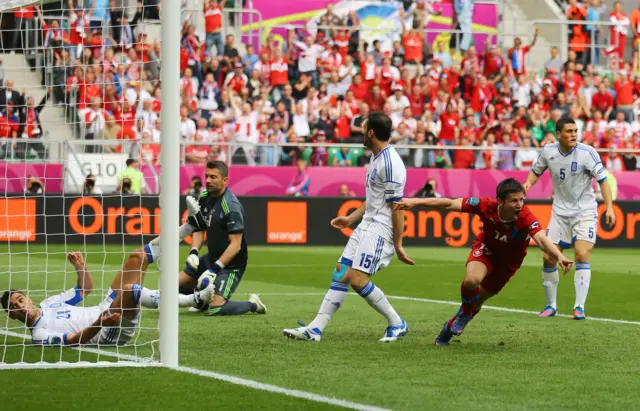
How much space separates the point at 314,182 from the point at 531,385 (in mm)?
18540

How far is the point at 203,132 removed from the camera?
85.2 ft

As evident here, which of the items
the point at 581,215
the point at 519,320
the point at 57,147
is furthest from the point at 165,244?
the point at 57,147

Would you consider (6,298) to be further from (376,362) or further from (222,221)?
(222,221)

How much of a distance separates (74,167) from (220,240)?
1030cm

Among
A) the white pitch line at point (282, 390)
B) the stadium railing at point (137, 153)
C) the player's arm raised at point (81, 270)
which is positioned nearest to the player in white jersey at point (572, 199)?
the player's arm raised at point (81, 270)

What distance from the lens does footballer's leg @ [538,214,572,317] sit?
12531 mm

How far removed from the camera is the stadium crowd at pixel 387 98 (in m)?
26.4

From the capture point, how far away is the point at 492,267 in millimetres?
9922

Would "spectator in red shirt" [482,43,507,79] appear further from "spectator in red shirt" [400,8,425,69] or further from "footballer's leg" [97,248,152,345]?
"footballer's leg" [97,248,152,345]

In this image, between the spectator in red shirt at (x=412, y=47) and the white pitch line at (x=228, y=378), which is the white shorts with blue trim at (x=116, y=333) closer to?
the white pitch line at (x=228, y=378)

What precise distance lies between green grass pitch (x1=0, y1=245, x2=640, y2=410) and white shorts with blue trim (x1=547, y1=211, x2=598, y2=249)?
824mm

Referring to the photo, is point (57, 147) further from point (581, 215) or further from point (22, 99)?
point (581, 215)

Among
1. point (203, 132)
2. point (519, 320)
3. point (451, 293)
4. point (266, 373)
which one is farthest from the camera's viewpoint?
point (203, 132)

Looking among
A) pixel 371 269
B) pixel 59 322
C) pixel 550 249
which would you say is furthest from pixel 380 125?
pixel 59 322
